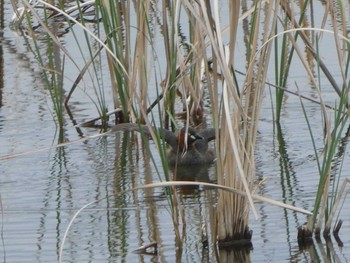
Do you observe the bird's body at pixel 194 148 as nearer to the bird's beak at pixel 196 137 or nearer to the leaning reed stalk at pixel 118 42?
the bird's beak at pixel 196 137

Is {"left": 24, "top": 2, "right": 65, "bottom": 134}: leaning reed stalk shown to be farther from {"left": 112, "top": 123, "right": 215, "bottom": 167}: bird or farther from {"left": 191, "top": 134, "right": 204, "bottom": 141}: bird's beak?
{"left": 191, "top": 134, "right": 204, "bottom": 141}: bird's beak

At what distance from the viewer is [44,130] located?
8.32m

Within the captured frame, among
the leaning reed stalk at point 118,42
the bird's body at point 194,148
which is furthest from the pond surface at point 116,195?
the leaning reed stalk at point 118,42

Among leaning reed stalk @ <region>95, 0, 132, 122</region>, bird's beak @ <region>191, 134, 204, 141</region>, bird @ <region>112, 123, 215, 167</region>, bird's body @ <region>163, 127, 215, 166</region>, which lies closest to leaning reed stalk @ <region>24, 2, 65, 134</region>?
leaning reed stalk @ <region>95, 0, 132, 122</region>

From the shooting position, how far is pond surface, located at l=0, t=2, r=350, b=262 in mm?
5402

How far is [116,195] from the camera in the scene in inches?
257

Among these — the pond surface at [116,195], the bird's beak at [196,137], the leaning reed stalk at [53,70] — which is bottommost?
the pond surface at [116,195]

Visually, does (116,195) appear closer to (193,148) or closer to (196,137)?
(193,148)

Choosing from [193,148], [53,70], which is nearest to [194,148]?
[193,148]

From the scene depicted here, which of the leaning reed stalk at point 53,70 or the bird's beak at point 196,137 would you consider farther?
the bird's beak at point 196,137

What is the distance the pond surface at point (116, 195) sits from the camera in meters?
5.40

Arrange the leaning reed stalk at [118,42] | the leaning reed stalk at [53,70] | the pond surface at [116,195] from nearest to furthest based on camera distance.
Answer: the pond surface at [116,195] → the leaning reed stalk at [118,42] → the leaning reed stalk at [53,70]

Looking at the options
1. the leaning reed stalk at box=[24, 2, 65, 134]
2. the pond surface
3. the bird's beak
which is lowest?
the pond surface

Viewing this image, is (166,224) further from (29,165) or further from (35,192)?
(29,165)
